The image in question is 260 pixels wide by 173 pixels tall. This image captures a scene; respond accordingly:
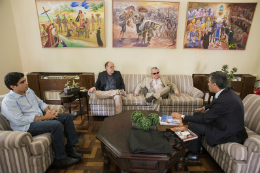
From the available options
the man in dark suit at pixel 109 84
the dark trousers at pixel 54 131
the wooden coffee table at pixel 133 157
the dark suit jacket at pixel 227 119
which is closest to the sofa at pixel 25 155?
the dark trousers at pixel 54 131

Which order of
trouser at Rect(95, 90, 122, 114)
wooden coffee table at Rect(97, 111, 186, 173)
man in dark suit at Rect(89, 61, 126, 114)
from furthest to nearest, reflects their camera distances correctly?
1. man in dark suit at Rect(89, 61, 126, 114)
2. trouser at Rect(95, 90, 122, 114)
3. wooden coffee table at Rect(97, 111, 186, 173)

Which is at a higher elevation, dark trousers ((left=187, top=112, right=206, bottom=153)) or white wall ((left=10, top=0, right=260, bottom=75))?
white wall ((left=10, top=0, right=260, bottom=75))

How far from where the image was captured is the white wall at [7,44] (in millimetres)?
3194

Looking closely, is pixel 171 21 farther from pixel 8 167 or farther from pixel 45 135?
pixel 8 167

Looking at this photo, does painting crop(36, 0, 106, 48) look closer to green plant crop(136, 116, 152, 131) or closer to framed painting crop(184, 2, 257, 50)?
framed painting crop(184, 2, 257, 50)

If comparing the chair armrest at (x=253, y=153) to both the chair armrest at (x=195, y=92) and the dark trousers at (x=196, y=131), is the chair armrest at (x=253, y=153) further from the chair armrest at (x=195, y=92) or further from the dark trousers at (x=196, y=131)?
the chair armrest at (x=195, y=92)

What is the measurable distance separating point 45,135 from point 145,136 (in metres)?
1.22

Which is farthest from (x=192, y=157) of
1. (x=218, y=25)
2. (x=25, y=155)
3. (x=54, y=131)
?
(x=218, y=25)

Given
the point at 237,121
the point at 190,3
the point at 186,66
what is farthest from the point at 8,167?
the point at 190,3

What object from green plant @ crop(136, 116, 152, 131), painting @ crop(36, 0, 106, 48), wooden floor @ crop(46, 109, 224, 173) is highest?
painting @ crop(36, 0, 106, 48)

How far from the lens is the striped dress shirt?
1.69m

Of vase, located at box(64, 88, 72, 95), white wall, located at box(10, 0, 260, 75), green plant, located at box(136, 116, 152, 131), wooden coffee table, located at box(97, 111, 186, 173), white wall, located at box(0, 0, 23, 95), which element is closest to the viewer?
wooden coffee table, located at box(97, 111, 186, 173)

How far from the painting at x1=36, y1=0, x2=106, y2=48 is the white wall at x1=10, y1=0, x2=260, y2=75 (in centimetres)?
17

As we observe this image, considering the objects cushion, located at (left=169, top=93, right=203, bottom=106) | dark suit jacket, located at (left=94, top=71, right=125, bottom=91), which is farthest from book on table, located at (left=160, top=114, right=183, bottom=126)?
dark suit jacket, located at (left=94, top=71, right=125, bottom=91)
